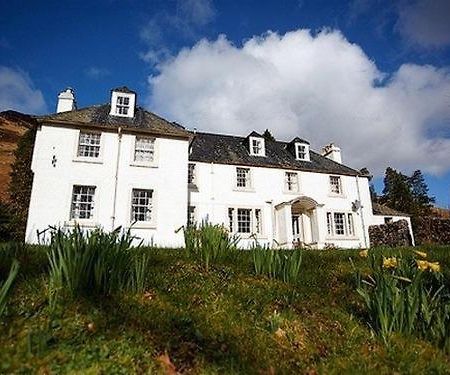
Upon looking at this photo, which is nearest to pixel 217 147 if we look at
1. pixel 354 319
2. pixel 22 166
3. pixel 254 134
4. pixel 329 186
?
pixel 254 134

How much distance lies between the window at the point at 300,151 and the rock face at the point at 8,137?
983 inches

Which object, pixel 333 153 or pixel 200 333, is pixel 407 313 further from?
pixel 333 153

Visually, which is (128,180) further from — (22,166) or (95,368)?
(95,368)

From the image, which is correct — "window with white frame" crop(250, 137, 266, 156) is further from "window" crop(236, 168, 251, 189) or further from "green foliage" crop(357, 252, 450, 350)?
"green foliage" crop(357, 252, 450, 350)

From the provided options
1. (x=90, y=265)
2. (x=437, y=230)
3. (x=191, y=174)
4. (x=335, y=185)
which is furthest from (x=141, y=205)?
(x=437, y=230)

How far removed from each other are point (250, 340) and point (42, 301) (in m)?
2.25

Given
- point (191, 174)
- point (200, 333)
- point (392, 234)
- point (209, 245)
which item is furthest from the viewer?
point (191, 174)

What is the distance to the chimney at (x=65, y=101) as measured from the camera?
18.3m

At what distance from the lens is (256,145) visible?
24062 mm

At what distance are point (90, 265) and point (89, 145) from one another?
1360 cm

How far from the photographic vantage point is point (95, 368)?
2.70m

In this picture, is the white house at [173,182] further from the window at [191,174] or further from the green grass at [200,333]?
the green grass at [200,333]

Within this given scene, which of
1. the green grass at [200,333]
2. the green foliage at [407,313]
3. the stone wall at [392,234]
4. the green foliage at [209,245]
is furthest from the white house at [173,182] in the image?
the green foliage at [407,313]

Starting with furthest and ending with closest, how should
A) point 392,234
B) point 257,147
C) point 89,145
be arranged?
point 257,147, point 392,234, point 89,145
